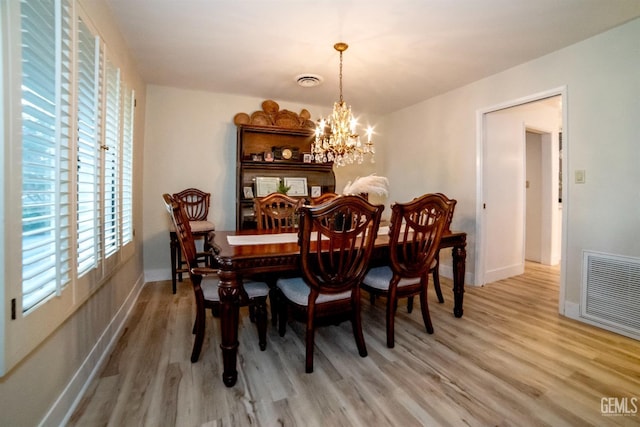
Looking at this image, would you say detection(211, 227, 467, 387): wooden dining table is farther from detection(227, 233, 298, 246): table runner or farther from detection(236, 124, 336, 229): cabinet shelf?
detection(236, 124, 336, 229): cabinet shelf

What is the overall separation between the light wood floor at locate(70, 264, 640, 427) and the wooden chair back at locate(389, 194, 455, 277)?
0.57m

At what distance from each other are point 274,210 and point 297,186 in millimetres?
1226

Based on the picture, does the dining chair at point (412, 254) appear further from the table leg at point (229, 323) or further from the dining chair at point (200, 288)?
the table leg at point (229, 323)

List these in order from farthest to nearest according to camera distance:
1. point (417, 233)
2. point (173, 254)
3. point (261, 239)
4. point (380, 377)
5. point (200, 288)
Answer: point (173, 254) → point (261, 239) → point (417, 233) → point (200, 288) → point (380, 377)

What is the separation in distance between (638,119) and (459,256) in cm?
161

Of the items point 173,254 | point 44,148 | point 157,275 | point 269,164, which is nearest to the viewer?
point 44,148

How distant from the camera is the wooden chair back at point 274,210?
2766 mm

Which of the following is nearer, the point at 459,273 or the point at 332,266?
the point at 332,266

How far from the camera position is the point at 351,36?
227 cm

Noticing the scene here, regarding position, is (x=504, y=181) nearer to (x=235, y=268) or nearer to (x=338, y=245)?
(x=338, y=245)

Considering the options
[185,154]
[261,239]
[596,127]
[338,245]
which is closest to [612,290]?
[596,127]

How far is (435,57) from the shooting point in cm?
266

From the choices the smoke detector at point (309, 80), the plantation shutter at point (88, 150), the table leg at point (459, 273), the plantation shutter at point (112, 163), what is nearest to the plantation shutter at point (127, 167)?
the plantation shutter at point (112, 163)

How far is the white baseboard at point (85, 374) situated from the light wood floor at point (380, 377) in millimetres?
47
